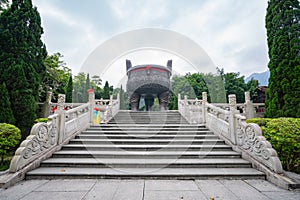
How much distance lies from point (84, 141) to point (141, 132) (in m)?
1.79

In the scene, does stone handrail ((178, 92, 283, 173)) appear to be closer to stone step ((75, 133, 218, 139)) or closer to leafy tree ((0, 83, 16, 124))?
stone step ((75, 133, 218, 139))

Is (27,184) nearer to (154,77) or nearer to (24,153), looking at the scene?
(24,153)

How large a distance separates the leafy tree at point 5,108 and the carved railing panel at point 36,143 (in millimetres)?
3508

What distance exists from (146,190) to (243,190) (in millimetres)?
1508

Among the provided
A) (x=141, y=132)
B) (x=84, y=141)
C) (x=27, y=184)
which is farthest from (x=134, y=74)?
(x=27, y=184)

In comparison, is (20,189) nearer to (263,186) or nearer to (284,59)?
(263,186)

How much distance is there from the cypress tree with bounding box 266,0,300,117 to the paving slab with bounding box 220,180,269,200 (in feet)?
17.3

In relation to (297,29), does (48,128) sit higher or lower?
lower

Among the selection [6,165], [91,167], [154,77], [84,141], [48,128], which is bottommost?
[6,165]

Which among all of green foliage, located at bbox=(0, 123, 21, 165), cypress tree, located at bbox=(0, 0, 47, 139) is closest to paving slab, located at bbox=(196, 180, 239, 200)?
green foliage, located at bbox=(0, 123, 21, 165)

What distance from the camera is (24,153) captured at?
9.62ft

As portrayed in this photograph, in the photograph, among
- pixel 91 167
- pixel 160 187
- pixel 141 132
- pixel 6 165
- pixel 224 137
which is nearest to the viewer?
pixel 160 187

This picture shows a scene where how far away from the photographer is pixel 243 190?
2.41m

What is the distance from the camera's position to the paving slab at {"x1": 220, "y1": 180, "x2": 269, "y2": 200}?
2199 mm
